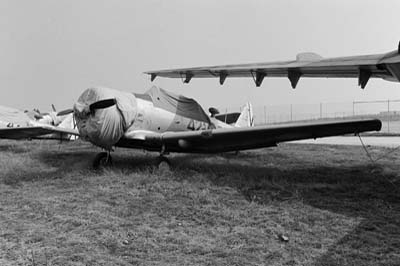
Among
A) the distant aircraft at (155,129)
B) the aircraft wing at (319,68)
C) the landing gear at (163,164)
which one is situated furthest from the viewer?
the landing gear at (163,164)

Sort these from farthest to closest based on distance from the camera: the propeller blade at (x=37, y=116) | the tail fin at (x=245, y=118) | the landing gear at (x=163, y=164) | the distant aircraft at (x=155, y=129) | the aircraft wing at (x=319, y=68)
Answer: the propeller blade at (x=37, y=116) < the tail fin at (x=245, y=118) < the landing gear at (x=163, y=164) < the distant aircraft at (x=155, y=129) < the aircraft wing at (x=319, y=68)

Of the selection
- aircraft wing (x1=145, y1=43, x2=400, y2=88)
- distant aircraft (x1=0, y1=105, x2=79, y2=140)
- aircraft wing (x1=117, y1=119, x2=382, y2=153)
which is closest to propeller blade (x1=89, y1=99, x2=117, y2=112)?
aircraft wing (x1=117, y1=119, x2=382, y2=153)

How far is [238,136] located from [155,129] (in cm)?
203

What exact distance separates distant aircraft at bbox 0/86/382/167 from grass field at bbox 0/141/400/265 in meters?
0.65

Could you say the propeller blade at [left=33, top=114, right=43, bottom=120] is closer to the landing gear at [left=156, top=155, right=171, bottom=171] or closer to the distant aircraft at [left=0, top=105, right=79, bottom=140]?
the distant aircraft at [left=0, top=105, right=79, bottom=140]

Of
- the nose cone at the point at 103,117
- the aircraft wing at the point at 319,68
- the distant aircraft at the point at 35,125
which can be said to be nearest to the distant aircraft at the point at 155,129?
the nose cone at the point at 103,117

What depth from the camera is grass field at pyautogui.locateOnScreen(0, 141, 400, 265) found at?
9.75 ft

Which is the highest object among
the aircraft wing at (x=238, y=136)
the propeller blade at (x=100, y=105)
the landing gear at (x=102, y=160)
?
the propeller blade at (x=100, y=105)

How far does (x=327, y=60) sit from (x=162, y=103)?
164 inches

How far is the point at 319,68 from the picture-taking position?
572cm

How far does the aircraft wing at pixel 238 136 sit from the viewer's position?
244 inches

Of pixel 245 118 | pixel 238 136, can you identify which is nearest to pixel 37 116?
pixel 245 118

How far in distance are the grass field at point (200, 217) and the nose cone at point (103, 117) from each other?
0.79 m

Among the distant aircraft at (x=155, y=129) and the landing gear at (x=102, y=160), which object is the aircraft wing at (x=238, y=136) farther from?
the landing gear at (x=102, y=160)
